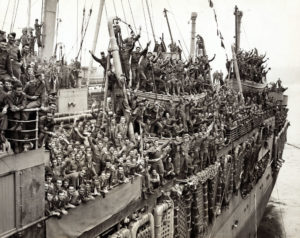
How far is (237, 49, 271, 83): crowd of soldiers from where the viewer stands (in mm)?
35531

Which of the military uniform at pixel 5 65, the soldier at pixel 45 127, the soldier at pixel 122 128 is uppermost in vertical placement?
the military uniform at pixel 5 65

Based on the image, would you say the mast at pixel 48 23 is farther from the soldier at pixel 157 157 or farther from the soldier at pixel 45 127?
Result: the soldier at pixel 45 127

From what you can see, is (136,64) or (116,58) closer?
(116,58)

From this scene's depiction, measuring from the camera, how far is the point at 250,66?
1410 inches

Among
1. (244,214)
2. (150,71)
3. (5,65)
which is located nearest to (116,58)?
(150,71)

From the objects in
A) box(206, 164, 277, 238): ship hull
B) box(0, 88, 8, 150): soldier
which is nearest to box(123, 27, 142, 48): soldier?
box(206, 164, 277, 238): ship hull

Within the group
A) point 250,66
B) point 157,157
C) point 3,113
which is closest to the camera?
point 3,113

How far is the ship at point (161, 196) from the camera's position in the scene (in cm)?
966

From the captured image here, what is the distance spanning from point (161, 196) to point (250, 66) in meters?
22.8

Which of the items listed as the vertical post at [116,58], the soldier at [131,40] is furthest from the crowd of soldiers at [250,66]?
the vertical post at [116,58]

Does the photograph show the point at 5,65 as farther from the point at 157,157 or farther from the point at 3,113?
the point at 157,157

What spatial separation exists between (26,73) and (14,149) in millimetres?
1958

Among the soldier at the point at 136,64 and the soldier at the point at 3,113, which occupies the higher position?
the soldier at the point at 136,64

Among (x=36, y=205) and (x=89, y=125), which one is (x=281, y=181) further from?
(x=36, y=205)
